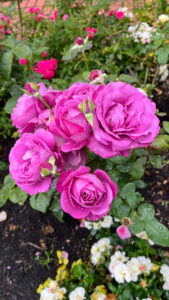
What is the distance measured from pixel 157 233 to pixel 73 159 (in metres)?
0.41

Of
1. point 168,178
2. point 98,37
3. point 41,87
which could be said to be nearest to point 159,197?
point 168,178

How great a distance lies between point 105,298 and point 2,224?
2.73 feet

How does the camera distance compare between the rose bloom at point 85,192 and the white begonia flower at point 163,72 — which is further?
the white begonia flower at point 163,72

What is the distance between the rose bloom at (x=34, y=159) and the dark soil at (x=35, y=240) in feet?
3.32

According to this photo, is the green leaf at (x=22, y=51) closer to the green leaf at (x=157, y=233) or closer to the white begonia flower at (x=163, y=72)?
the green leaf at (x=157, y=233)

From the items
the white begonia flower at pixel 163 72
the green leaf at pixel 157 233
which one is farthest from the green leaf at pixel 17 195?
the white begonia flower at pixel 163 72

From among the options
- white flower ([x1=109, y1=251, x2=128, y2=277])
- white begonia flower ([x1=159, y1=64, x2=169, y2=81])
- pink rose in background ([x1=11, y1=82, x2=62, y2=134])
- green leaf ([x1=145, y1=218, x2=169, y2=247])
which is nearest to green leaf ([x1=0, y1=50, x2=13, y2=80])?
pink rose in background ([x1=11, y1=82, x2=62, y2=134])

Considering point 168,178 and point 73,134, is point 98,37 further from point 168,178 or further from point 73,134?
point 73,134

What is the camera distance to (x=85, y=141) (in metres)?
0.67

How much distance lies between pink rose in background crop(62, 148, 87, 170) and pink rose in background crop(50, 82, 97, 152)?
0.06 m

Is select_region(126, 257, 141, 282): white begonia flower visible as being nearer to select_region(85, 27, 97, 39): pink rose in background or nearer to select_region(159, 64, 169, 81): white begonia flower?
select_region(159, 64, 169, 81): white begonia flower

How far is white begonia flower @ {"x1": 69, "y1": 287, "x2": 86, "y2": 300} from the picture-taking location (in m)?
1.20

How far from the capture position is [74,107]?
2.12 ft

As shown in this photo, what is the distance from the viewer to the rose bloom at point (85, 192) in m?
0.64
